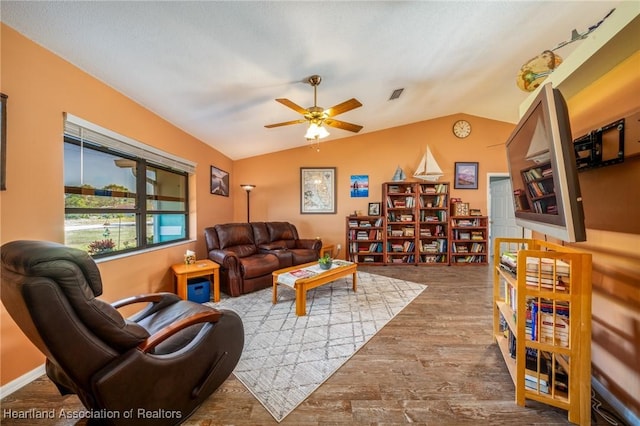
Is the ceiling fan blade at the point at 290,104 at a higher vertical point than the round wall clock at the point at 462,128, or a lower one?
lower

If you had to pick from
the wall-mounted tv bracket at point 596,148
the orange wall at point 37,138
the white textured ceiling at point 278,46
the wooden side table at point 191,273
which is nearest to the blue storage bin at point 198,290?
the wooden side table at point 191,273

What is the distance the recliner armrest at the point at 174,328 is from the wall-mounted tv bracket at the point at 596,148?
250 centimetres

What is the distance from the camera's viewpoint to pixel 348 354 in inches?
75.5

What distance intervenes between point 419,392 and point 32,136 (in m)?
3.04

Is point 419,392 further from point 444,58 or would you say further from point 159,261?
point 444,58

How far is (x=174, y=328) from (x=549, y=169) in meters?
2.12

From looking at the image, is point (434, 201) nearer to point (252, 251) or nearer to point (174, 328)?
point (252, 251)

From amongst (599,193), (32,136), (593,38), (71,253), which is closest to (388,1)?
(593,38)

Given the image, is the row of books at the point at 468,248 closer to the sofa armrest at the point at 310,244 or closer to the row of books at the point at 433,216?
the row of books at the point at 433,216

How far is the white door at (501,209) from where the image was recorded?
497 centimetres

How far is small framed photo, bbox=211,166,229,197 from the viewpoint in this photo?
13.7ft

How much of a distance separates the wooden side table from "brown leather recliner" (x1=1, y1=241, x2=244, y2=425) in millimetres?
1521

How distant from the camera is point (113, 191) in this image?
239 cm

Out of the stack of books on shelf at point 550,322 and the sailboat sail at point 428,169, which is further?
the sailboat sail at point 428,169
